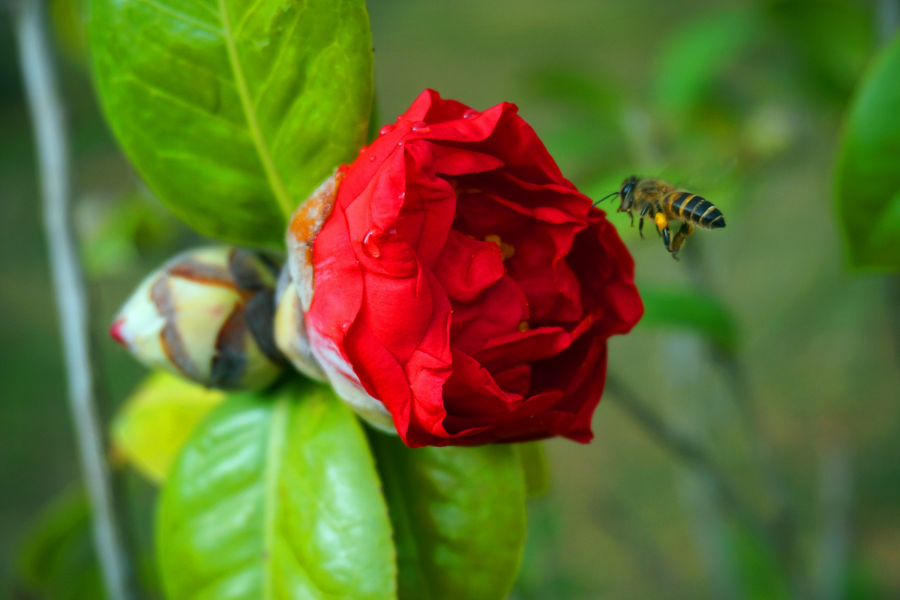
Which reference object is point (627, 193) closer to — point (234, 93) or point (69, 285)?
point (234, 93)

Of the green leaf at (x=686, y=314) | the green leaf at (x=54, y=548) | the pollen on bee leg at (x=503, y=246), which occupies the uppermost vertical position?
the green leaf at (x=686, y=314)

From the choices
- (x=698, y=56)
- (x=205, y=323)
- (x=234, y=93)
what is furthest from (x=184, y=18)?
(x=698, y=56)

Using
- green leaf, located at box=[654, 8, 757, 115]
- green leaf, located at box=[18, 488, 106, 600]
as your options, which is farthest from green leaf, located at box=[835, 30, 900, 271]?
green leaf, located at box=[18, 488, 106, 600]

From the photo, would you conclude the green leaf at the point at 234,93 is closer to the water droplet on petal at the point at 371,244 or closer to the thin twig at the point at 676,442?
the water droplet on petal at the point at 371,244

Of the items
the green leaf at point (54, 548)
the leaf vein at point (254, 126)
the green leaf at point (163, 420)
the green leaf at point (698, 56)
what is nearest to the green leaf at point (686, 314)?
the leaf vein at point (254, 126)

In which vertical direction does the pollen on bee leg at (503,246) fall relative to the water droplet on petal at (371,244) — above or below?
above

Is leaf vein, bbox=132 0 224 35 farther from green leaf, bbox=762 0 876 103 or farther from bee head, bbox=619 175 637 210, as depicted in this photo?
green leaf, bbox=762 0 876 103

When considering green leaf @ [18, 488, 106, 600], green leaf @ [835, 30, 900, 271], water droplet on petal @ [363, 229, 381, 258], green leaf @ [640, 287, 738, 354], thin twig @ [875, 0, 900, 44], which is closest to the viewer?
water droplet on petal @ [363, 229, 381, 258]
